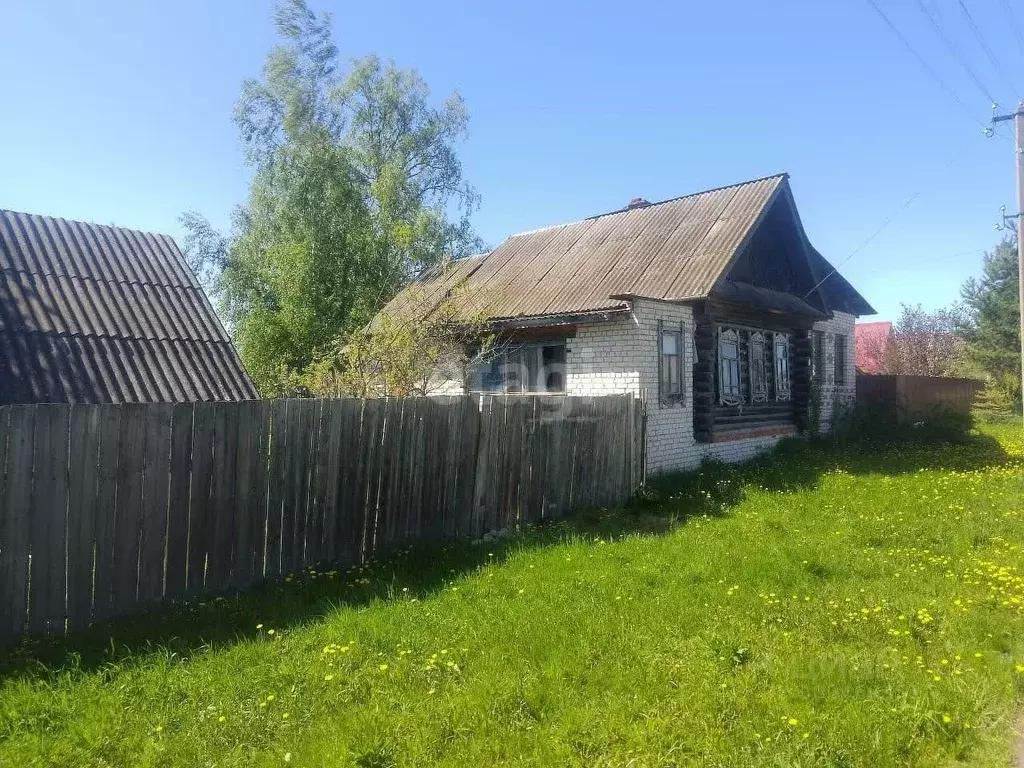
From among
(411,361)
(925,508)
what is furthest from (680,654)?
(411,361)

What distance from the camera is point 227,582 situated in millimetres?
5309

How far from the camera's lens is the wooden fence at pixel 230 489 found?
4367 millimetres

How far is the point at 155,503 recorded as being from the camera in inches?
193

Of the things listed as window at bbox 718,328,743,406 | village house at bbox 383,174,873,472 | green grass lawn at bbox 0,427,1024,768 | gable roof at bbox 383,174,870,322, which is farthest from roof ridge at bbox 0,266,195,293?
window at bbox 718,328,743,406

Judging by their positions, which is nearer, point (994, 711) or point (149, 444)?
point (994, 711)

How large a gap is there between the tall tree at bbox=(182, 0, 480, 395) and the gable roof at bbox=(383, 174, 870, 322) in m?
4.73

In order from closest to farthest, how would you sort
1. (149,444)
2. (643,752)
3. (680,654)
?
1. (643,752)
2. (680,654)
3. (149,444)

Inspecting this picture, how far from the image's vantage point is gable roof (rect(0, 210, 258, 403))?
636 centimetres

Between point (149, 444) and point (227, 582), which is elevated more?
point (149, 444)

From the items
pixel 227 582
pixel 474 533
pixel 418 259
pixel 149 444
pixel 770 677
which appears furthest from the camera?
pixel 418 259

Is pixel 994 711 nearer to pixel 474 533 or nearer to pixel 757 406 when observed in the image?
pixel 474 533

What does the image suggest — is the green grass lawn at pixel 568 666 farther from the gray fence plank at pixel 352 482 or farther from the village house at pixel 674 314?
the village house at pixel 674 314

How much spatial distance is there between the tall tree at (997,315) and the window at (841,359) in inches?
594

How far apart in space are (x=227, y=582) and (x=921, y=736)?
4.54 m
